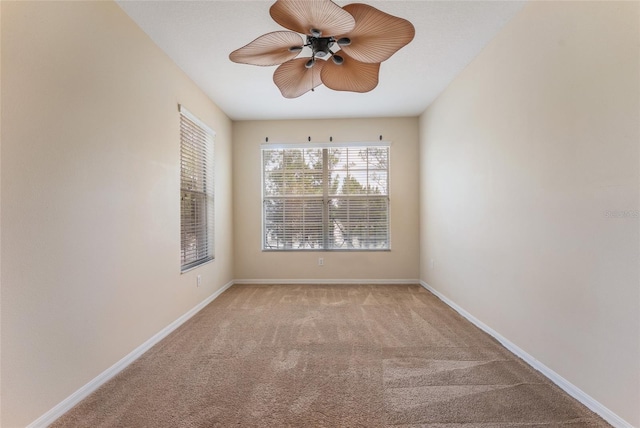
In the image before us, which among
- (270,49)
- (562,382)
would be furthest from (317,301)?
(270,49)

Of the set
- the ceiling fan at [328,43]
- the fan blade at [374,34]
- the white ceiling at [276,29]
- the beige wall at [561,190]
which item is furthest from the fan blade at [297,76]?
the beige wall at [561,190]

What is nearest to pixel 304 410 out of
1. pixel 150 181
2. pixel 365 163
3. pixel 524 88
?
pixel 150 181

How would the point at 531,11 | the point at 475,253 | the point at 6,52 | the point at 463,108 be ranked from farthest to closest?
the point at 463,108 → the point at 475,253 → the point at 531,11 → the point at 6,52

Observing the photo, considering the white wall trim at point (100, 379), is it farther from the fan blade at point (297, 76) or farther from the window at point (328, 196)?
the fan blade at point (297, 76)

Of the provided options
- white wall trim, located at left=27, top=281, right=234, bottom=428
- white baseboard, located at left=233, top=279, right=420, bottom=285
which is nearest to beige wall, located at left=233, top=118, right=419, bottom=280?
white baseboard, located at left=233, top=279, right=420, bottom=285

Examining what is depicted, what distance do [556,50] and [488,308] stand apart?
6.74 ft

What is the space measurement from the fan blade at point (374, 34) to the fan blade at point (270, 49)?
1.06 feet

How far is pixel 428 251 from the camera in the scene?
4.28 m

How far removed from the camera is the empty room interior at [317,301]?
1.51 metres

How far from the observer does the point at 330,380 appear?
6.44 feet

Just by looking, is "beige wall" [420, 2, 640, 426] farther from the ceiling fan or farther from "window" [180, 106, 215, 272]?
"window" [180, 106, 215, 272]

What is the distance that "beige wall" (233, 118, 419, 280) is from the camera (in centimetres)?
462

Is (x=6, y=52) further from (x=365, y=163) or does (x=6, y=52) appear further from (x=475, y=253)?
(x=365, y=163)

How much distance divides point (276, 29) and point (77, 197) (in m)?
1.88
